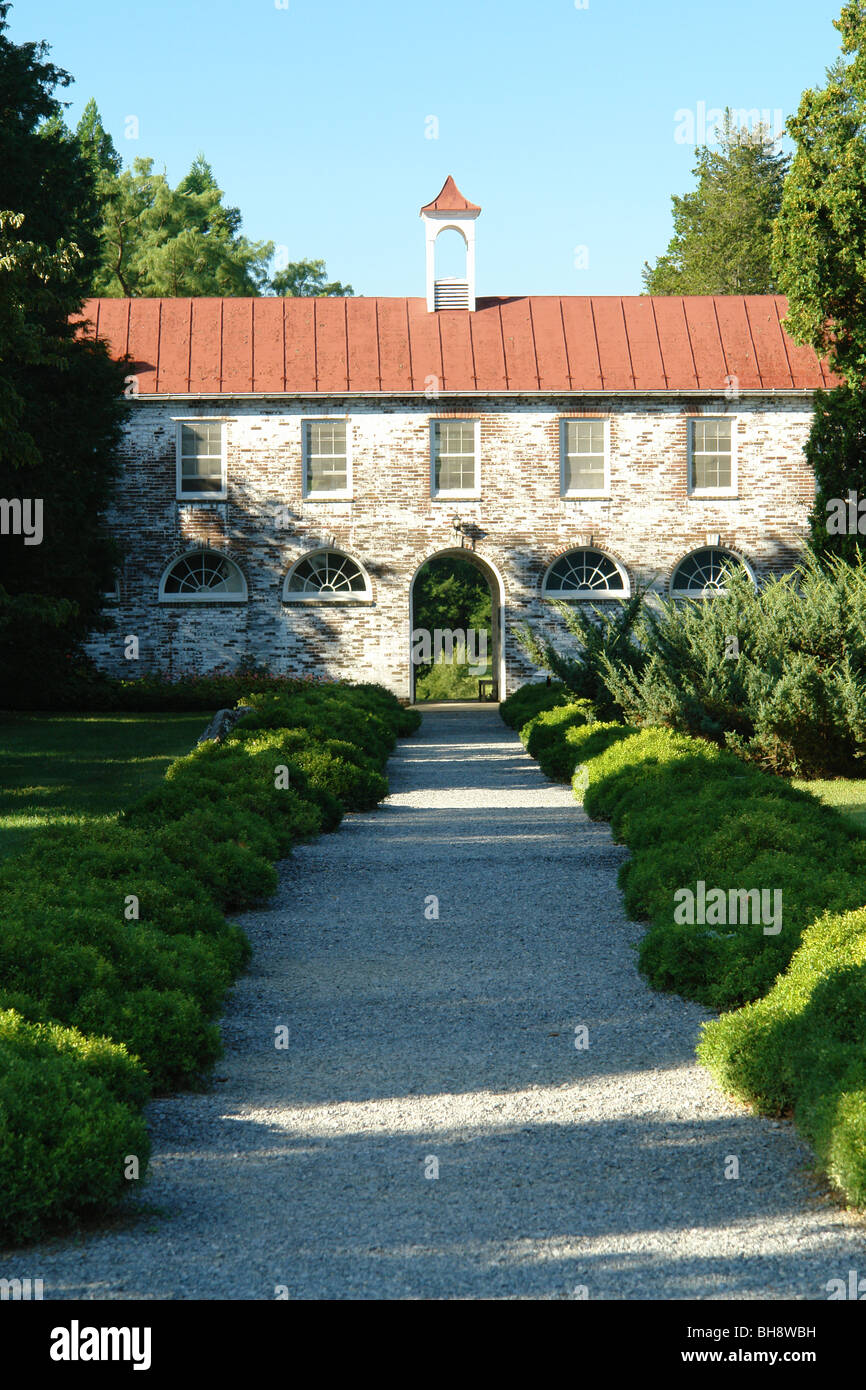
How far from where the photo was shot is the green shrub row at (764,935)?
4.68 metres

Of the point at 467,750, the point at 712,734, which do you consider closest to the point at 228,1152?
the point at 712,734

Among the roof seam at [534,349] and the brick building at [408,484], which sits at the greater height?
the roof seam at [534,349]

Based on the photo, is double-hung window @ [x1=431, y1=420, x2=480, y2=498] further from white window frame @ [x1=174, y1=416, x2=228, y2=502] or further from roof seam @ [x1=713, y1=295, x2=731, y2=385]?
roof seam @ [x1=713, y1=295, x2=731, y2=385]

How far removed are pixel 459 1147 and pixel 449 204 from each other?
91.0 feet

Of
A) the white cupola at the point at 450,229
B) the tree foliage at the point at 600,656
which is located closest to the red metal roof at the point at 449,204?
the white cupola at the point at 450,229

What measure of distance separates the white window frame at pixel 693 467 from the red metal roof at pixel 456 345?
68 cm

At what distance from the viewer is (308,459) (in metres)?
28.8

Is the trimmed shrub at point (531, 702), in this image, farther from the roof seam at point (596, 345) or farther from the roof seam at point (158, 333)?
the roof seam at point (158, 333)

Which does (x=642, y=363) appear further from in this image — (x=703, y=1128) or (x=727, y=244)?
(x=703, y=1128)

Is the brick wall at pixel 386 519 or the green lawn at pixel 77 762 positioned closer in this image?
the green lawn at pixel 77 762

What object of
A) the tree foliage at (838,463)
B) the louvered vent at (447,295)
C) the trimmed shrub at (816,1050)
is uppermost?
the louvered vent at (447,295)

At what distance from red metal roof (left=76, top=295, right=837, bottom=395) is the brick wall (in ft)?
1.64

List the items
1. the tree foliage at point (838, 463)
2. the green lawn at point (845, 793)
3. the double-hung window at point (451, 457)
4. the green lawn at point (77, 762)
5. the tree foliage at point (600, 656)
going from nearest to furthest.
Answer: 1. the green lawn at point (77, 762)
2. the green lawn at point (845, 793)
3. the tree foliage at point (600, 656)
4. the tree foliage at point (838, 463)
5. the double-hung window at point (451, 457)

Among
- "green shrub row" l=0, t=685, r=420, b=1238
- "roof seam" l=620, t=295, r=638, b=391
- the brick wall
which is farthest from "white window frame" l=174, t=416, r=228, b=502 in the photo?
"green shrub row" l=0, t=685, r=420, b=1238
